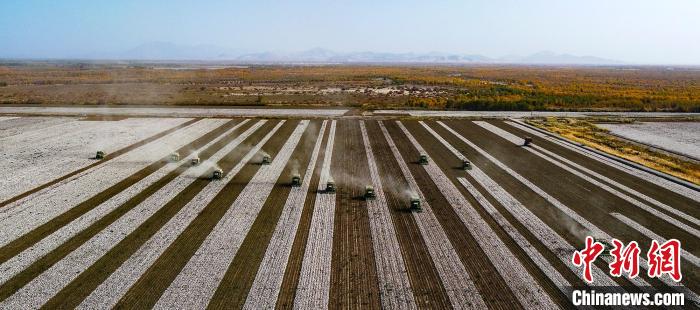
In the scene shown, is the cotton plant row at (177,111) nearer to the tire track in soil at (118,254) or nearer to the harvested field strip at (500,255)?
the tire track in soil at (118,254)

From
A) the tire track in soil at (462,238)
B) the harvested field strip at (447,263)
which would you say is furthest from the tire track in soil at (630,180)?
the harvested field strip at (447,263)

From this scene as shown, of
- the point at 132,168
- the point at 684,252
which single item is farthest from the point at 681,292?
the point at 132,168

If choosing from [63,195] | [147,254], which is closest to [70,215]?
[63,195]

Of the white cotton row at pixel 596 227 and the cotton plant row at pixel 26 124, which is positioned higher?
the cotton plant row at pixel 26 124

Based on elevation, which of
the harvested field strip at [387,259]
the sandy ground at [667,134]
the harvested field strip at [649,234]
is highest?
the sandy ground at [667,134]

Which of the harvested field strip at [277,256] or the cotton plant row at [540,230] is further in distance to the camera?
the cotton plant row at [540,230]

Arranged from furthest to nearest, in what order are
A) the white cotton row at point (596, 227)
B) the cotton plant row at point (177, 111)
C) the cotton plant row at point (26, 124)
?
the cotton plant row at point (177, 111), the cotton plant row at point (26, 124), the white cotton row at point (596, 227)

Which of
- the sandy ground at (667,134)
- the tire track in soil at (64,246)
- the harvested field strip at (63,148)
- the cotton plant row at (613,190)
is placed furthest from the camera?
the sandy ground at (667,134)

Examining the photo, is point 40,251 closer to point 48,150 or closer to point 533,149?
point 48,150
